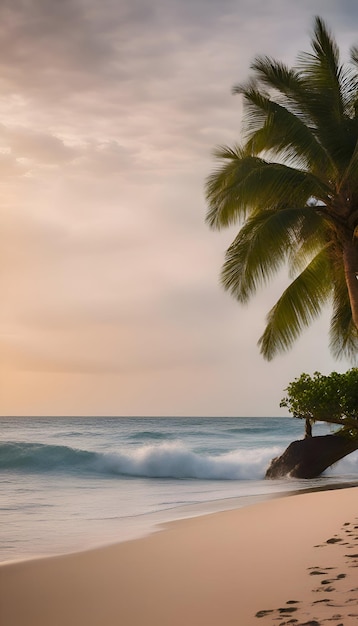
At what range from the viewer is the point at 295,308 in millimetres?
14453

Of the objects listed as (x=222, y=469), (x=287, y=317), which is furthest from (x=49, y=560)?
(x=222, y=469)

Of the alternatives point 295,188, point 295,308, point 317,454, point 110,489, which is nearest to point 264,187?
point 295,188

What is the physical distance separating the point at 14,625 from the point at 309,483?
38.7ft

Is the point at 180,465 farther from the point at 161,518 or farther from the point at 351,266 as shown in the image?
the point at 161,518

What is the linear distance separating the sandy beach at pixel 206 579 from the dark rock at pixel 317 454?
8791 millimetres

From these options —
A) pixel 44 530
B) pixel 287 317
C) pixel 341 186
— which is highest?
pixel 341 186

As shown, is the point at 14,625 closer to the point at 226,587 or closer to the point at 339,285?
the point at 226,587

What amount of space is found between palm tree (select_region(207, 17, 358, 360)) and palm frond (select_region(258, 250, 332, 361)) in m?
0.02

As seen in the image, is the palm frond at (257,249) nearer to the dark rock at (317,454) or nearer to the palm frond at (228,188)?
the palm frond at (228,188)

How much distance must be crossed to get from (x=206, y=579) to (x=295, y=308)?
9537 millimetres

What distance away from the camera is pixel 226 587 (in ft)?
16.8

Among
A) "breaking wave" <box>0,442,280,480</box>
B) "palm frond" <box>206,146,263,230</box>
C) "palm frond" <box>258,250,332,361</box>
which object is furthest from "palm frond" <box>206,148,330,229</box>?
"breaking wave" <box>0,442,280,480</box>

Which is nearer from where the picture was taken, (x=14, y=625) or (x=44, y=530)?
(x=14, y=625)

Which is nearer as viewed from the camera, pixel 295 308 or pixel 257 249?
pixel 257 249
